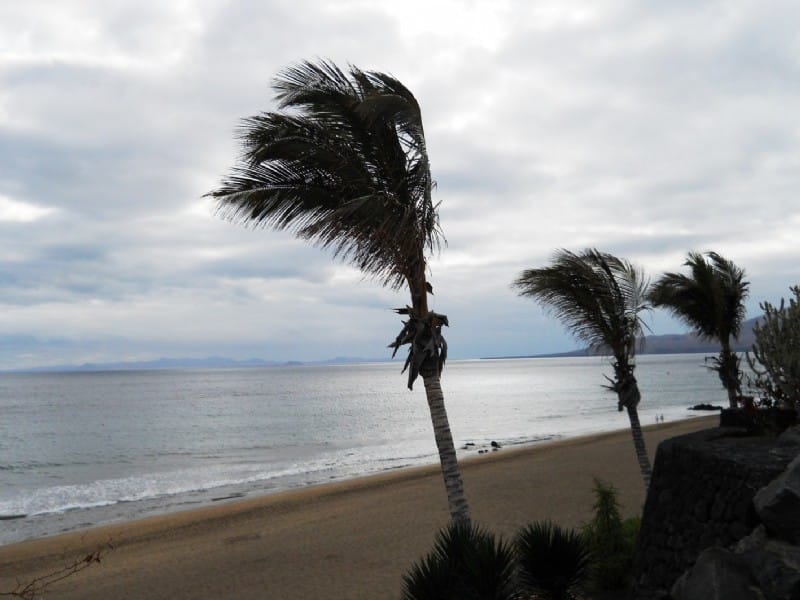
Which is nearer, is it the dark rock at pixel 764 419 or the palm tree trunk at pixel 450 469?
the dark rock at pixel 764 419

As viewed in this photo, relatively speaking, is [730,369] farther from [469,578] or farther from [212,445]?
[212,445]

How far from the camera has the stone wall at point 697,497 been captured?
504cm

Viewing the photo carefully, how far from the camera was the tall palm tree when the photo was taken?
1108 cm

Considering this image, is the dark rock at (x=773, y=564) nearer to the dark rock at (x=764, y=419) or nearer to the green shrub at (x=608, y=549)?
the dark rock at (x=764, y=419)

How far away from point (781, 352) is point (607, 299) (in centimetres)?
396

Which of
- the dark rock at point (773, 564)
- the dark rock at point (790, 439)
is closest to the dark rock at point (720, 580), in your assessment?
the dark rock at point (773, 564)

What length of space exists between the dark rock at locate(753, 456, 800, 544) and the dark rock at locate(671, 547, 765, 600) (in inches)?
13.3

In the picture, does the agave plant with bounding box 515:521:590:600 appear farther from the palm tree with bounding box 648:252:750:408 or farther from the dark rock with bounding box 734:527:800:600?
the palm tree with bounding box 648:252:750:408

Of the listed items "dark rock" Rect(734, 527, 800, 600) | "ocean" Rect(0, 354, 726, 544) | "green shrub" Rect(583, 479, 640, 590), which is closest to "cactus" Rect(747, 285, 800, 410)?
"green shrub" Rect(583, 479, 640, 590)

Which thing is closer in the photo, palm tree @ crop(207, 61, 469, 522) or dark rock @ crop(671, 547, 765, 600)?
dark rock @ crop(671, 547, 765, 600)

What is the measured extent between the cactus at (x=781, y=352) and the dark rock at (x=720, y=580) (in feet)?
11.1

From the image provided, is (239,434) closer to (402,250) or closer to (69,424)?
(69,424)

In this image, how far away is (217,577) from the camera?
1162cm

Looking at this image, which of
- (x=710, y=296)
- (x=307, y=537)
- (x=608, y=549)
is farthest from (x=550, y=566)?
(x=710, y=296)
